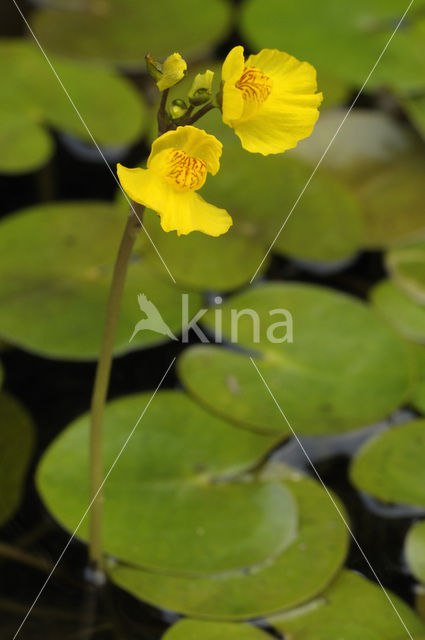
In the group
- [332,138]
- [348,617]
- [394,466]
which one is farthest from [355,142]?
[348,617]

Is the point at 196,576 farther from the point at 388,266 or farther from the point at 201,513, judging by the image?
the point at 388,266

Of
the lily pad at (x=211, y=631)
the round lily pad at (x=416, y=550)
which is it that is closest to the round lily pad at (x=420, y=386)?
the round lily pad at (x=416, y=550)

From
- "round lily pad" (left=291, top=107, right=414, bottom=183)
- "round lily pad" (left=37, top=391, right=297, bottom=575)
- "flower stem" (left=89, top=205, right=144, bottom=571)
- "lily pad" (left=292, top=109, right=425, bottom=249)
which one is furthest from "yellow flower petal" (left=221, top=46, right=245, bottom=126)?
"round lily pad" (left=291, top=107, right=414, bottom=183)

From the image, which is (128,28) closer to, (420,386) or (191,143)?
(420,386)

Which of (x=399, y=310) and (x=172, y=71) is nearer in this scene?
(x=172, y=71)

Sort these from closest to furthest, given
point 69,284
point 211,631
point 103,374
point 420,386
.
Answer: point 103,374 → point 211,631 → point 420,386 → point 69,284

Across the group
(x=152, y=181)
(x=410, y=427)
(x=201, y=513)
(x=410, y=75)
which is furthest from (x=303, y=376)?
(x=410, y=75)

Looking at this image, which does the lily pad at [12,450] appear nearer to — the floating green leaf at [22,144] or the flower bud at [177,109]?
the floating green leaf at [22,144]
